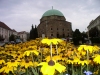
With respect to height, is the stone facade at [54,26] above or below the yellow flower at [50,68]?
above

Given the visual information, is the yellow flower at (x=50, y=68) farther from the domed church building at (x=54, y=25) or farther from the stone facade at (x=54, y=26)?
the stone facade at (x=54, y=26)

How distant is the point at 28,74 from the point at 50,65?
110 cm

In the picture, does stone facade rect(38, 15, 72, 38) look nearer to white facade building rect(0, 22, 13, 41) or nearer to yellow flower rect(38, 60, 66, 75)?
white facade building rect(0, 22, 13, 41)

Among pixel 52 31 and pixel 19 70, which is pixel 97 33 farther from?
pixel 19 70

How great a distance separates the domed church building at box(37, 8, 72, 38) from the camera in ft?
237

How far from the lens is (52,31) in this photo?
3046 inches

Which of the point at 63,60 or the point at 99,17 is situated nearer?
the point at 63,60

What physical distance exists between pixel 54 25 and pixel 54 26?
462mm

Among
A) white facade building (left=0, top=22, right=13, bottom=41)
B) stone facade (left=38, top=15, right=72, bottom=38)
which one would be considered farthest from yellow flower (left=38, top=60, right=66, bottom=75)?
white facade building (left=0, top=22, right=13, bottom=41)

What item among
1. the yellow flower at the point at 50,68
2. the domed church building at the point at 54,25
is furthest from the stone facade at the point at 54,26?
the yellow flower at the point at 50,68

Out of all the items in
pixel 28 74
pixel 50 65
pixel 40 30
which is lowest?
pixel 28 74

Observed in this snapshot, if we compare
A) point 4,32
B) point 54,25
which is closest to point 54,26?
point 54,25

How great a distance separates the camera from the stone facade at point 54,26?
2864 inches

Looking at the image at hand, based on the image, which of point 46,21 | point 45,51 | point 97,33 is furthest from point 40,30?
point 45,51
